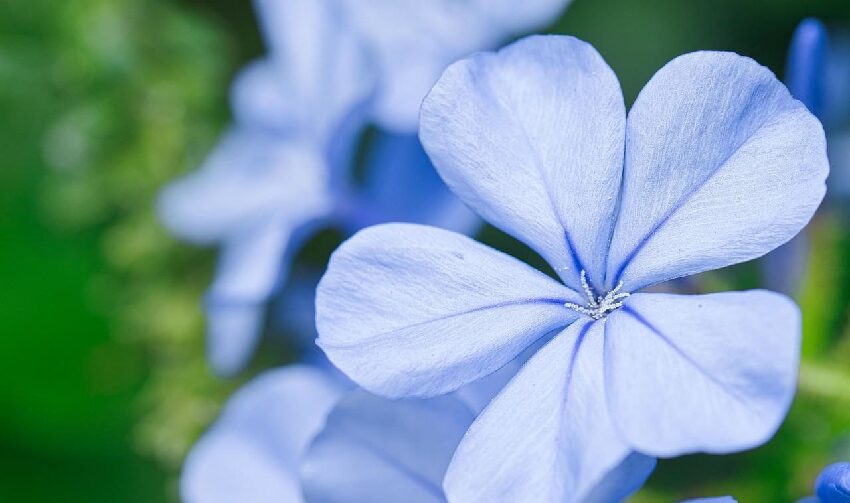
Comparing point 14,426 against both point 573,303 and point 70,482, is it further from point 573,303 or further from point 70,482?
point 573,303

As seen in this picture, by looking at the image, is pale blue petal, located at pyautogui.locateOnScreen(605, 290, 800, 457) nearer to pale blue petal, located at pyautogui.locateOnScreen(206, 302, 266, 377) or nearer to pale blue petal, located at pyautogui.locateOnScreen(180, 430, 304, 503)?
pale blue petal, located at pyautogui.locateOnScreen(180, 430, 304, 503)

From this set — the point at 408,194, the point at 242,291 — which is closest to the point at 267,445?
the point at 242,291

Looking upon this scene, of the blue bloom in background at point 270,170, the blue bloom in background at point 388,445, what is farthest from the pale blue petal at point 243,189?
the blue bloom in background at point 388,445

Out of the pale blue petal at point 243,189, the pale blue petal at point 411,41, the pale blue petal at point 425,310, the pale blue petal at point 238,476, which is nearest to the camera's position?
the pale blue petal at point 425,310

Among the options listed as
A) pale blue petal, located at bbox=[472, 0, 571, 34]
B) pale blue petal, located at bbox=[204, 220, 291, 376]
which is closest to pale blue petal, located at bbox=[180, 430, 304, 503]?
pale blue petal, located at bbox=[204, 220, 291, 376]

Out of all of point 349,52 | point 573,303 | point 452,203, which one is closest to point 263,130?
point 349,52

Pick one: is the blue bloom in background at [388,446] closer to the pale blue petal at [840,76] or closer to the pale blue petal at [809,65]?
the pale blue petal at [809,65]

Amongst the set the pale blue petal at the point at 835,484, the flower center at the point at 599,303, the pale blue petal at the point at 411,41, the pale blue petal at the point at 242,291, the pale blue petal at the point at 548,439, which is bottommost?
the pale blue petal at the point at 242,291
